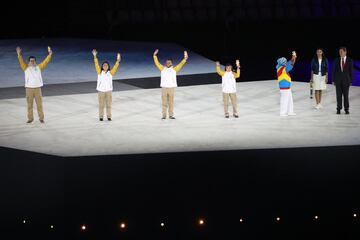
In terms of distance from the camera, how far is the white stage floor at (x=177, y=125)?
14250mm

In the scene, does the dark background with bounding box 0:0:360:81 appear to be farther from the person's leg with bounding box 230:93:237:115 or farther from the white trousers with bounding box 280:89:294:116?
the person's leg with bounding box 230:93:237:115

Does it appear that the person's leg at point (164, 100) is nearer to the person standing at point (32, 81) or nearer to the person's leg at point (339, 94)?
the person standing at point (32, 81)

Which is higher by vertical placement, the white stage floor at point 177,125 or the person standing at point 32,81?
the person standing at point 32,81

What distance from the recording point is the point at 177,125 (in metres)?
16.0

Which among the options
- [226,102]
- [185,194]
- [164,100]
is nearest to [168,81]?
[164,100]

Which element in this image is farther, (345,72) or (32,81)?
(345,72)

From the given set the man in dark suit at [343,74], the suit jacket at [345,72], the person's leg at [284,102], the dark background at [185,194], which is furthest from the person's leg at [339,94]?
the dark background at [185,194]

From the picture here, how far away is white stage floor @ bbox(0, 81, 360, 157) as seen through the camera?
14250 mm

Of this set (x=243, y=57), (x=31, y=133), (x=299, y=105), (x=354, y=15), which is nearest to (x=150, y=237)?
(x=31, y=133)

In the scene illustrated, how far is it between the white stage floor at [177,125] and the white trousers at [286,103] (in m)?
0.20

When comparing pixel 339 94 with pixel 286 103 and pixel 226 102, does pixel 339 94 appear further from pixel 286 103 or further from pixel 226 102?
pixel 226 102

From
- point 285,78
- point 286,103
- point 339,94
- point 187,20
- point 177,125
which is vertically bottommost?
point 177,125

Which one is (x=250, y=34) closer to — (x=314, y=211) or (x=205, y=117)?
(x=205, y=117)

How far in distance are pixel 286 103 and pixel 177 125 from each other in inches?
95.1
